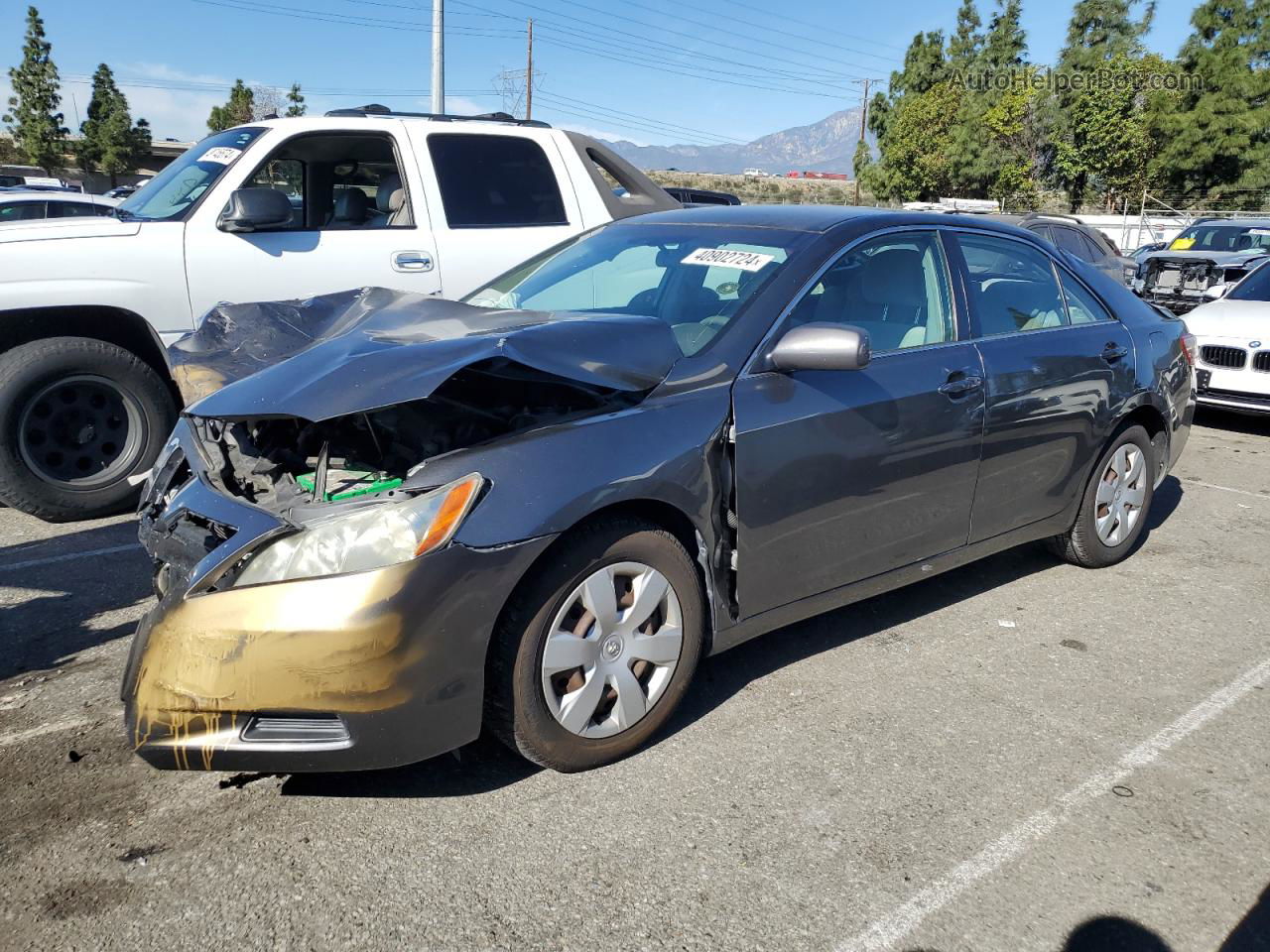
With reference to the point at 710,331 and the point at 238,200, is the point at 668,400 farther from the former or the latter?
the point at 238,200

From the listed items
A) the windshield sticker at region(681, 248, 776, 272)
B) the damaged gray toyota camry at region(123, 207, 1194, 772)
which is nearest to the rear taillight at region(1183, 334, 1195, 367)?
the damaged gray toyota camry at region(123, 207, 1194, 772)

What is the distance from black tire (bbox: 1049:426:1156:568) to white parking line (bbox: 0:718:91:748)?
4.10 metres

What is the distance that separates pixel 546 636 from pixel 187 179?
14.5 ft

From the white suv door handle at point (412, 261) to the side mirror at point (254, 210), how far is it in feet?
2.18

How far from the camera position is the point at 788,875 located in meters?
2.55

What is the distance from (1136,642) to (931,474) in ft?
3.96

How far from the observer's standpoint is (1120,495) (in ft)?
15.8

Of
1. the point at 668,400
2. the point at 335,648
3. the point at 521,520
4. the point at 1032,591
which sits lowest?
the point at 1032,591

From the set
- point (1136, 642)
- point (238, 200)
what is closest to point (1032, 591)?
point (1136, 642)

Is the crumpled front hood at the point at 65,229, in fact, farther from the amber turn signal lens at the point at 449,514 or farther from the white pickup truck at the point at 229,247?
the amber turn signal lens at the point at 449,514

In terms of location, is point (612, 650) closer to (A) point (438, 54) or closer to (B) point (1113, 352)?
(B) point (1113, 352)

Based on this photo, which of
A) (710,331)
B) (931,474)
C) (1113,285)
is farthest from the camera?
(1113,285)

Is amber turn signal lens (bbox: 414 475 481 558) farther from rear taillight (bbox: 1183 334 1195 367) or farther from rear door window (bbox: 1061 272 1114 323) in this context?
rear taillight (bbox: 1183 334 1195 367)

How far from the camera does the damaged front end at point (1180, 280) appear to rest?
12.0 meters
